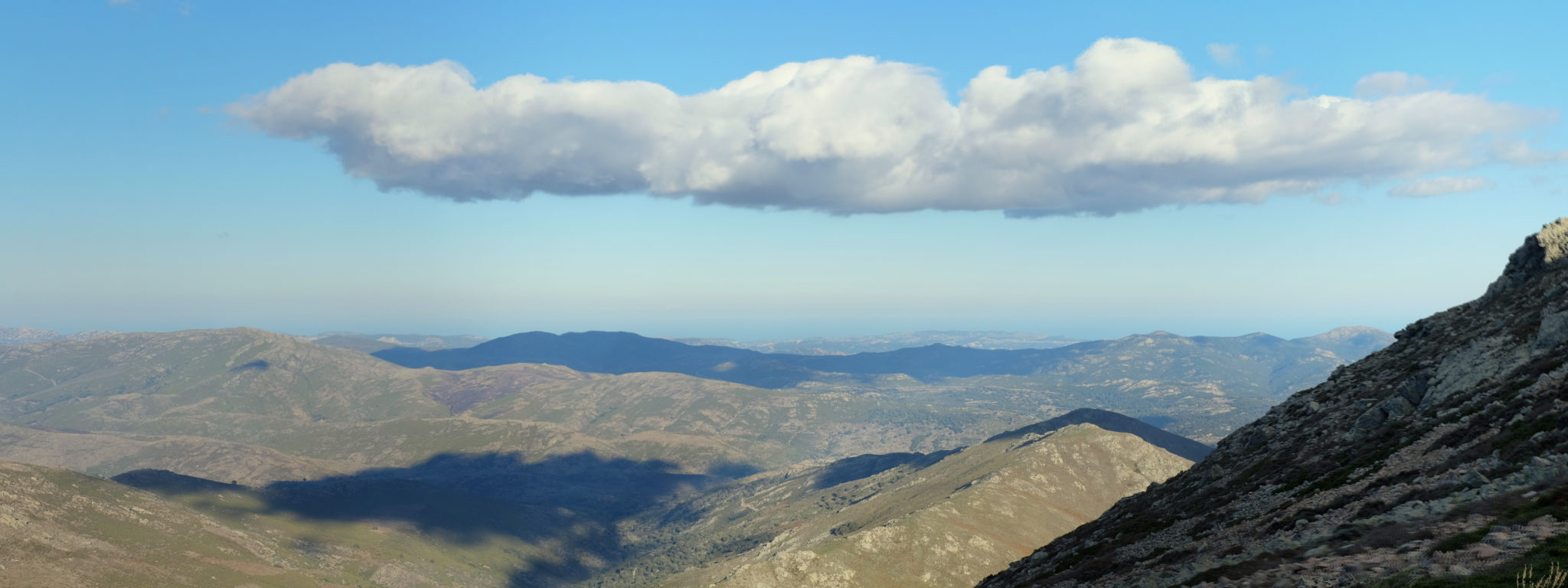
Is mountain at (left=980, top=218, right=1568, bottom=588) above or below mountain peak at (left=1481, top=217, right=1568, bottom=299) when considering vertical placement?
below

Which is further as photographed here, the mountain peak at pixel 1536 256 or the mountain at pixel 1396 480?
the mountain peak at pixel 1536 256

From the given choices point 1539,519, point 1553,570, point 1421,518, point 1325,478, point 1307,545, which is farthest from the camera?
point 1325,478

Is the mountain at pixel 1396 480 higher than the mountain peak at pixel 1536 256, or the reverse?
the mountain peak at pixel 1536 256

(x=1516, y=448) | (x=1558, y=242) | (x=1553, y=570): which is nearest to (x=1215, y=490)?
(x=1516, y=448)

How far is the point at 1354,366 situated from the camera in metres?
127

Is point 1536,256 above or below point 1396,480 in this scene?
above

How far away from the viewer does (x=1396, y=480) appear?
58.9 meters

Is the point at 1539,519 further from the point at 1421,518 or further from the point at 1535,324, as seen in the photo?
the point at 1535,324

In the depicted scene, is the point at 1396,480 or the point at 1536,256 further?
the point at 1536,256

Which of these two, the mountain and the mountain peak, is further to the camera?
the mountain peak

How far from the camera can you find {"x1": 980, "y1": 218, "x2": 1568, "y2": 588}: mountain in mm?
39219

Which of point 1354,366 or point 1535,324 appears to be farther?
point 1354,366

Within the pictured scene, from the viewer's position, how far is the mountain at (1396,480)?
Result: 39219 mm

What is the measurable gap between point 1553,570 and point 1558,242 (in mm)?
110441
